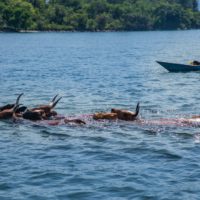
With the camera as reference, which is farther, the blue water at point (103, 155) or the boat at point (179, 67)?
the boat at point (179, 67)

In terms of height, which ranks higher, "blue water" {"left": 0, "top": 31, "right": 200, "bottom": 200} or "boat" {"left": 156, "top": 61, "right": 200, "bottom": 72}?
"blue water" {"left": 0, "top": 31, "right": 200, "bottom": 200}

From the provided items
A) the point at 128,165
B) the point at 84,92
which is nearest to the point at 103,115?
the point at 128,165

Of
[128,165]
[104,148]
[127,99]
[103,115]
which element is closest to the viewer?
[128,165]

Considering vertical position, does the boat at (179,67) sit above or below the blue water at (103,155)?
below

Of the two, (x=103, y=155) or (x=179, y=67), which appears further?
(x=179, y=67)

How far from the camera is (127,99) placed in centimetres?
3862

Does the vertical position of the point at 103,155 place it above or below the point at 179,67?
above

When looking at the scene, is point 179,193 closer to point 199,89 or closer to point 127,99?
point 127,99

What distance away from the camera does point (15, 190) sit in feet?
61.2

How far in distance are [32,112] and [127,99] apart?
11.5 meters

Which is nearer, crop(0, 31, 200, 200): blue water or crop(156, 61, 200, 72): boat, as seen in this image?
crop(0, 31, 200, 200): blue water

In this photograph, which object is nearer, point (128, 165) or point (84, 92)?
point (128, 165)

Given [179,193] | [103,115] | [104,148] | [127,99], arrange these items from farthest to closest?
[127,99] → [103,115] → [104,148] → [179,193]

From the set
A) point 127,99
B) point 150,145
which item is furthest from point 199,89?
point 150,145
